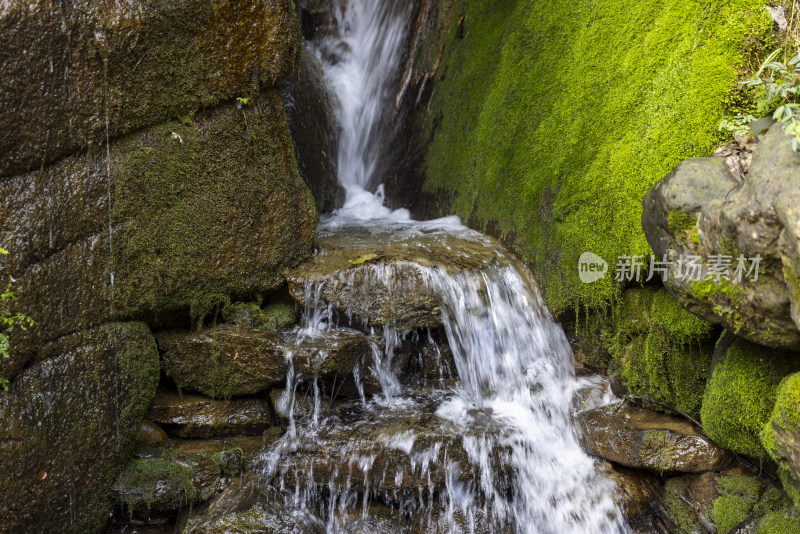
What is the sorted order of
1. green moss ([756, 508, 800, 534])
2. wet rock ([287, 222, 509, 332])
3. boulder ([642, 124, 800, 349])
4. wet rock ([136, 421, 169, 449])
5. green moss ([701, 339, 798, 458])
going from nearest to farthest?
1. boulder ([642, 124, 800, 349])
2. green moss ([756, 508, 800, 534])
3. green moss ([701, 339, 798, 458])
4. wet rock ([136, 421, 169, 449])
5. wet rock ([287, 222, 509, 332])

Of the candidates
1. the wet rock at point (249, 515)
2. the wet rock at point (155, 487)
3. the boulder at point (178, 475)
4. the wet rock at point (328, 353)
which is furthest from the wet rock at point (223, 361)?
the wet rock at point (249, 515)

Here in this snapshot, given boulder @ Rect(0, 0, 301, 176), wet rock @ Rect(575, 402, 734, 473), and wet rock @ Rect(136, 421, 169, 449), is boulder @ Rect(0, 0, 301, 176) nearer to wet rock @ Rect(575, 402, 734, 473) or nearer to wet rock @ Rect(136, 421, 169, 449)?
wet rock @ Rect(136, 421, 169, 449)

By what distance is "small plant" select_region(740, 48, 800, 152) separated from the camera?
9.16ft

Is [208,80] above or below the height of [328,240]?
above

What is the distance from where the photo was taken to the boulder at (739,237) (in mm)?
2293

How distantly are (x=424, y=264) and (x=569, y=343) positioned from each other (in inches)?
54.9

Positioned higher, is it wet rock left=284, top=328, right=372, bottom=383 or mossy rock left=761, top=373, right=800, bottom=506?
mossy rock left=761, top=373, right=800, bottom=506

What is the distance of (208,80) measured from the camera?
403 centimetres

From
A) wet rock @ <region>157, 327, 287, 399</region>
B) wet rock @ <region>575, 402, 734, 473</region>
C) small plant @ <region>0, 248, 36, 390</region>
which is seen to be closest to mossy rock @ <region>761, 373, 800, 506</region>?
wet rock @ <region>575, 402, 734, 473</region>

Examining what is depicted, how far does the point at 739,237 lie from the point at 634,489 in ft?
6.36

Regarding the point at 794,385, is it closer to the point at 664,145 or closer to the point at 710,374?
the point at 710,374

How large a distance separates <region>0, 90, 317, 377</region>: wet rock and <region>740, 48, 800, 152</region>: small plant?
3.36 metres

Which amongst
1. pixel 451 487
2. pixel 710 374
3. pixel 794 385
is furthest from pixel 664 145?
pixel 451 487

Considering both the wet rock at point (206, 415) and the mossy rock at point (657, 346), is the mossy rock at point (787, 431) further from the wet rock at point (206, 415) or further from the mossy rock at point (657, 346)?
the wet rock at point (206, 415)
